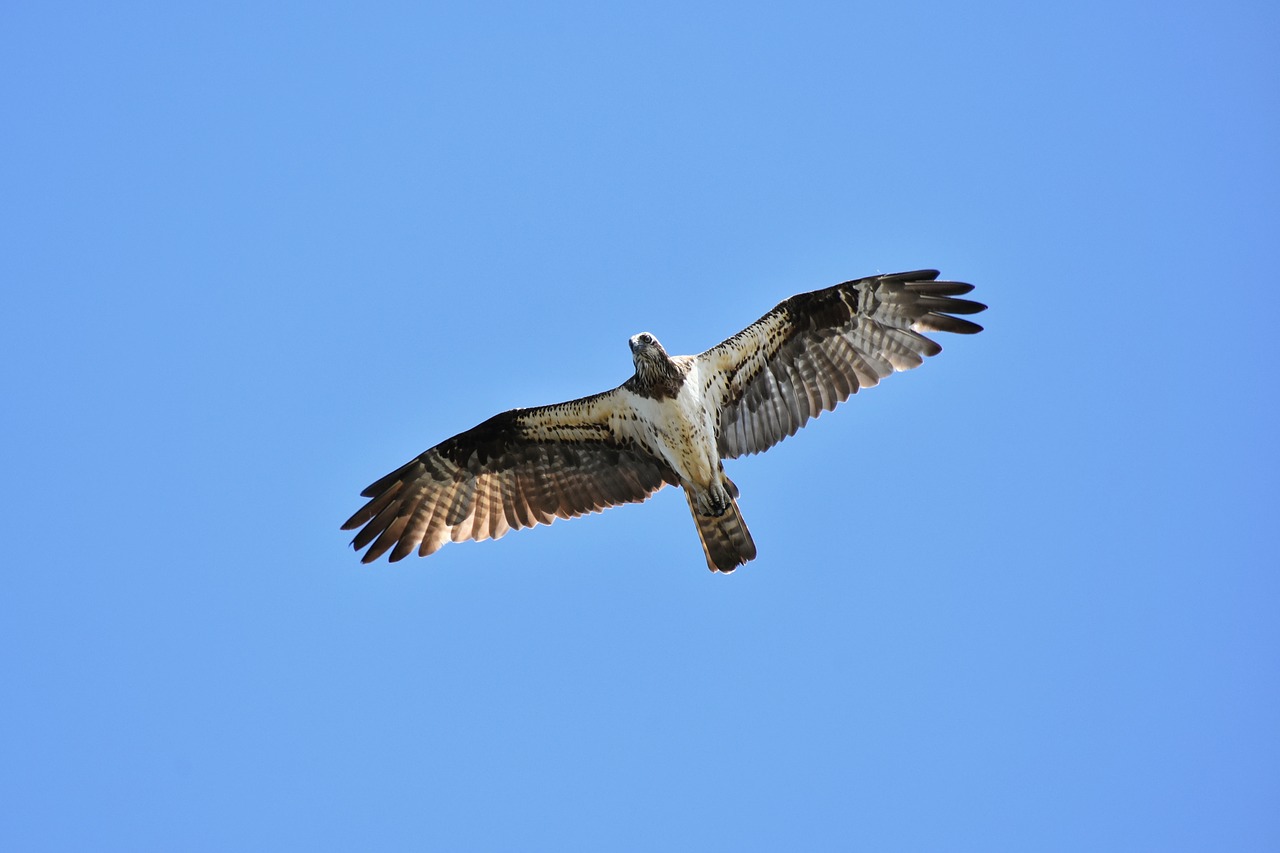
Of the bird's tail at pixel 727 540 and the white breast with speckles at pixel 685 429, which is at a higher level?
the white breast with speckles at pixel 685 429

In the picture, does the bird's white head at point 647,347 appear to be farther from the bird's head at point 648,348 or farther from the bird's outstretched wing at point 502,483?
the bird's outstretched wing at point 502,483

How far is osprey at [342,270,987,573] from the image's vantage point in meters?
12.7

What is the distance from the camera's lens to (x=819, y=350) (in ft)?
42.5

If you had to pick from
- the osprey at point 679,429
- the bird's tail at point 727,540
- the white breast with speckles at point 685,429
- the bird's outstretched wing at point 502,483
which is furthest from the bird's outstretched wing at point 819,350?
the bird's outstretched wing at point 502,483

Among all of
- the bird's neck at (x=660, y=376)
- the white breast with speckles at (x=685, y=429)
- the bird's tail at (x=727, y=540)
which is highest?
the bird's neck at (x=660, y=376)

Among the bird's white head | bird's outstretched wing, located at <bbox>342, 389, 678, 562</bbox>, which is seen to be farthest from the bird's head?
bird's outstretched wing, located at <bbox>342, 389, 678, 562</bbox>

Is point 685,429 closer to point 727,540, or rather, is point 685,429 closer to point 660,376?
point 660,376

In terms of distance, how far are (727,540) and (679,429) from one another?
45.4 inches

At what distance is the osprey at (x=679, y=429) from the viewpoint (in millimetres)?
Answer: 12703

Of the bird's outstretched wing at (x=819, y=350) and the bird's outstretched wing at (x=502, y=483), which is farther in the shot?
the bird's outstretched wing at (x=502, y=483)

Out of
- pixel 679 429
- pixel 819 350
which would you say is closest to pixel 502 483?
pixel 679 429

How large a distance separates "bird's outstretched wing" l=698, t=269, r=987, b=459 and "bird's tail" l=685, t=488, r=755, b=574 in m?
0.67

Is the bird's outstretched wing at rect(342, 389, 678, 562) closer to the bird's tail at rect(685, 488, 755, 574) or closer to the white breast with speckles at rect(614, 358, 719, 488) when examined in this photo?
the white breast with speckles at rect(614, 358, 719, 488)

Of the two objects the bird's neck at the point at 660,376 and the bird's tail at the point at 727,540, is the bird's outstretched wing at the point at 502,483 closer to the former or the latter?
the bird's tail at the point at 727,540
